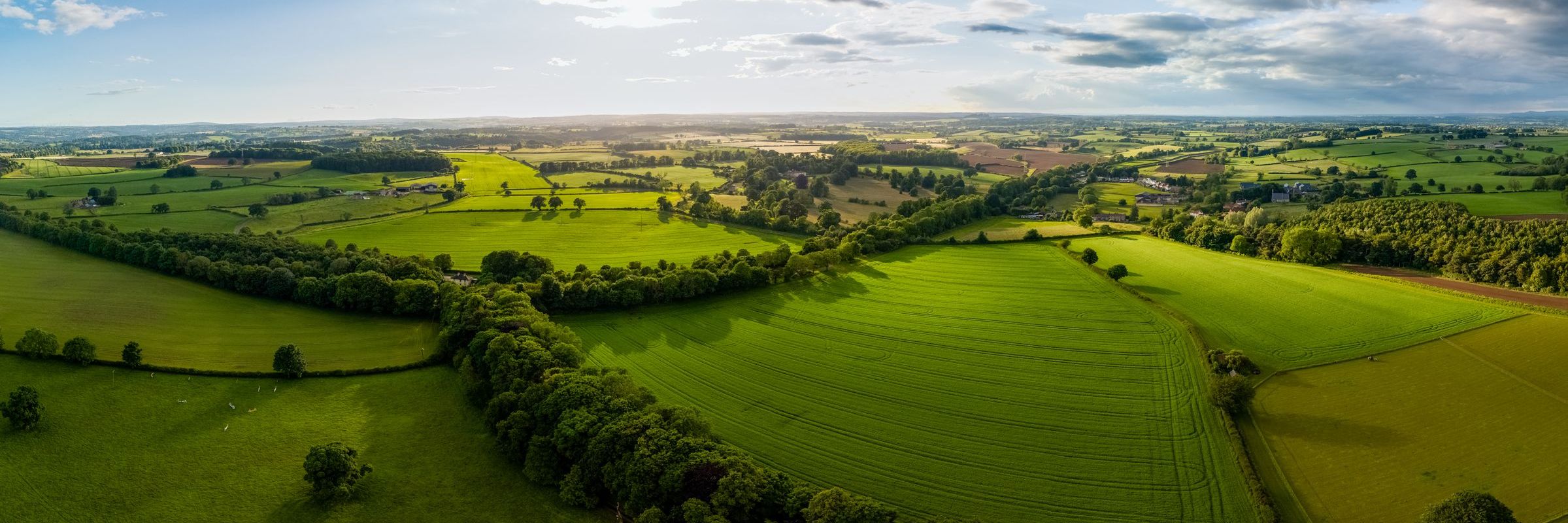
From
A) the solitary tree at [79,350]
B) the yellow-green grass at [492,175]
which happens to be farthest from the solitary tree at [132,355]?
the yellow-green grass at [492,175]

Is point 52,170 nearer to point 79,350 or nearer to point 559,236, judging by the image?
point 559,236

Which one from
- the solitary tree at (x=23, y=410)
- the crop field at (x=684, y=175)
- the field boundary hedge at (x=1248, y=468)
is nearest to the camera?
the field boundary hedge at (x=1248, y=468)

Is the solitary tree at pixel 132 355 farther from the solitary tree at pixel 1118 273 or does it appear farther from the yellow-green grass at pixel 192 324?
the solitary tree at pixel 1118 273

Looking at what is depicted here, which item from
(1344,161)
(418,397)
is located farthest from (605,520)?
(1344,161)

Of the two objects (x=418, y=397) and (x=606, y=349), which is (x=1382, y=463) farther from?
(x=418, y=397)

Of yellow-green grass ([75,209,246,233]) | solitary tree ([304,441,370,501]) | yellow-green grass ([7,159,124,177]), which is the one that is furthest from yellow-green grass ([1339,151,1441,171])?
yellow-green grass ([7,159,124,177])

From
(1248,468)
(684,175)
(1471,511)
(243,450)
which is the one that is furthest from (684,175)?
(1471,511)

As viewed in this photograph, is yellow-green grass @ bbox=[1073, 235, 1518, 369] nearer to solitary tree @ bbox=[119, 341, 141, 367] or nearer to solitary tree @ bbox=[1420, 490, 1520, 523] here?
solitary tree @ bbox=[1420, 490, 1520, 523]
